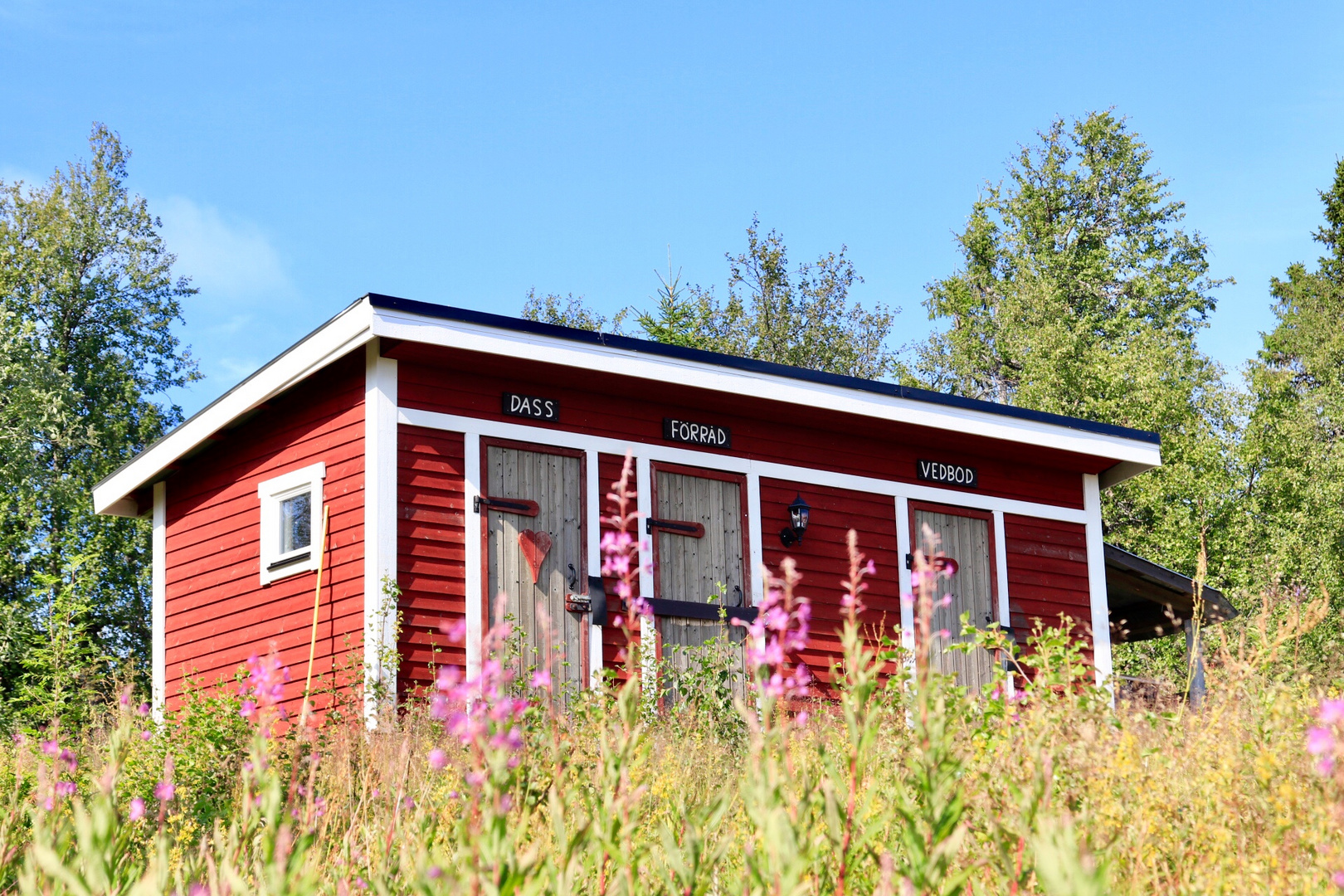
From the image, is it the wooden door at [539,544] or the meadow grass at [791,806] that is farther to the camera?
the wooden door at [539,544]

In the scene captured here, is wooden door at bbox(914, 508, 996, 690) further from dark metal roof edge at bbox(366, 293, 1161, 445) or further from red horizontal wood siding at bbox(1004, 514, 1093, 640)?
dark metal roof edge at bbox(366, 293, 1161, 445)

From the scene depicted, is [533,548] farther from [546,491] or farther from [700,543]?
[700,543]

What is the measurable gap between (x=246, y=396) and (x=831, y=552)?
17.9 ft

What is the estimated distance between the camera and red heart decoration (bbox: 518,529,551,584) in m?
11.6

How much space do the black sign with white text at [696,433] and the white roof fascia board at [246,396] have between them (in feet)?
9.79

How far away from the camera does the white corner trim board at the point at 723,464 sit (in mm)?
11539

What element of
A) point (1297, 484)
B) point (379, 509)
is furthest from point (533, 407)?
point (1297, 484)

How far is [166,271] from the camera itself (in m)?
31.3

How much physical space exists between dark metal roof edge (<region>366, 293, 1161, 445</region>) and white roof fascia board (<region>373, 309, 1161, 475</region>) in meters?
0.04

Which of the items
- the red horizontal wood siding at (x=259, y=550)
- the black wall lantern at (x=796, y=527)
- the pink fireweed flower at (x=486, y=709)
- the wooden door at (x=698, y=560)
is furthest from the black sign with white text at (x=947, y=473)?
the pink fireweed flower at (x=486, y=709)

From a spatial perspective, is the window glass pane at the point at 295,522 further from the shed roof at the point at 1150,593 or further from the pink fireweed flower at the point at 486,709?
the pink fireweed flower at the point at 486,709

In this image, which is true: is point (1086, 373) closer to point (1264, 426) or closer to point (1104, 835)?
point (1264, 426)

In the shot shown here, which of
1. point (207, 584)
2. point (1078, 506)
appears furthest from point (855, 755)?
point (1078, 506)

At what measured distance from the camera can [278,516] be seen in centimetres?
1235
